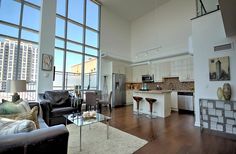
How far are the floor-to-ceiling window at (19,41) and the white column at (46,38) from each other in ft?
1.14

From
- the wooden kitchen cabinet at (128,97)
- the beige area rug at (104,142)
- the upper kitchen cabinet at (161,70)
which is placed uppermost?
the upper kitchen cabinet at (161,70)

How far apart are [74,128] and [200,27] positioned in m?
4.58

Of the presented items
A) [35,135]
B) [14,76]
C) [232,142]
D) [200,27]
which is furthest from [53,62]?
[232,142]

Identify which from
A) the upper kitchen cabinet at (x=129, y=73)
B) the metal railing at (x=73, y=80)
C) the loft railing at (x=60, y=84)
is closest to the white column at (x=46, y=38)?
the loft railing at (x=60, y=84)

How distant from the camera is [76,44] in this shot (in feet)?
20.2

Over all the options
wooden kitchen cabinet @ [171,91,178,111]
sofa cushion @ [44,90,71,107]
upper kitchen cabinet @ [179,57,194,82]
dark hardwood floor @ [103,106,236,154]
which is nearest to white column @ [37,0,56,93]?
sofa cushion @ [44,90,71,107]

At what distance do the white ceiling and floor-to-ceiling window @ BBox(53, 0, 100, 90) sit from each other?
90 cm

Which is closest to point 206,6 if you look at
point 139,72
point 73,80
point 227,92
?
point 227,92

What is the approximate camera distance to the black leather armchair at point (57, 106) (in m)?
3.32

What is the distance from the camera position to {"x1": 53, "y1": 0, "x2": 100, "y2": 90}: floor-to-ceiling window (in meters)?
5.61

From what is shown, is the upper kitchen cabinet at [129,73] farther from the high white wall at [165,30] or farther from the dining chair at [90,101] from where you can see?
the dining chair at [90,101]

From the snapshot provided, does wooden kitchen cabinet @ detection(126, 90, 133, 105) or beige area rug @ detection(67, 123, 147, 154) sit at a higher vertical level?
wooden kitchen cabinet @ detection(126, 90, 133, 105)

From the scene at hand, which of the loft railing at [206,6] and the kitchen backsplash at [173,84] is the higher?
the loft railing at [206,6]

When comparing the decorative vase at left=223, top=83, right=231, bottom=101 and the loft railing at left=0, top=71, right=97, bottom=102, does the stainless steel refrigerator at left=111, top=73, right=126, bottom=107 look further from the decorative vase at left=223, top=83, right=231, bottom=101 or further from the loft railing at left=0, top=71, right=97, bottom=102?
the decorative vase at left=223, top=83, right=231, bottom=101
